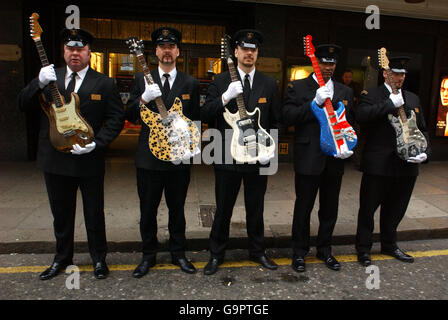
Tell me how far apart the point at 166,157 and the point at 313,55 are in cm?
174

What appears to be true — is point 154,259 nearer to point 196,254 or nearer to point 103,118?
point 196,254

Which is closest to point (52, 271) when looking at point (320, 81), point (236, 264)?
point (236, 264)

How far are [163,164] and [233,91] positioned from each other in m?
0.94

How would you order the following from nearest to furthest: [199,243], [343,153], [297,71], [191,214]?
[343,153] < [199,243] < [191,214] < [297,71]

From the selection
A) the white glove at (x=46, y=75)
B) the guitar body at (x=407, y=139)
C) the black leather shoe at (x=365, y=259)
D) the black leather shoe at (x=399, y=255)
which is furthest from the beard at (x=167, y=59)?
the black leather shoe at (x=399, y=255)

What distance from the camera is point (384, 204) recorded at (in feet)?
13.9

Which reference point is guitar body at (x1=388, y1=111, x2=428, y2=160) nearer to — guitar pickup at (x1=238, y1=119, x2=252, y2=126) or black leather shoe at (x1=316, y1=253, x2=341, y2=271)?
black leather shoe at (x1=316, y1=253, x2=341, y2=271)

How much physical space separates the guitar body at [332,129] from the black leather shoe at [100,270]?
2416 mm

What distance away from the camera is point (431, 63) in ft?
30.4

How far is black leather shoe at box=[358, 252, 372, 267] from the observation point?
398 cm

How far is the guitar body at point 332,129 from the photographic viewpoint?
140 inches

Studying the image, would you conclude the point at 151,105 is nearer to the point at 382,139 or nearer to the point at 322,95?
the point at 322,95
